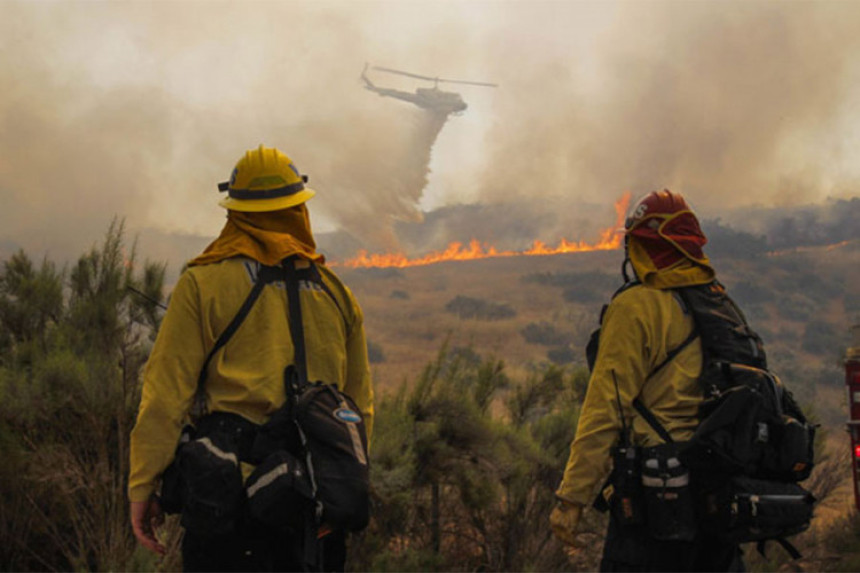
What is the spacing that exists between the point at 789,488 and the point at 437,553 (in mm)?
4354

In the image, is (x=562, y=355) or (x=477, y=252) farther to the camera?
(x=477, y=252)

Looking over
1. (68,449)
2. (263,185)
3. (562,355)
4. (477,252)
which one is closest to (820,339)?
(562,355)

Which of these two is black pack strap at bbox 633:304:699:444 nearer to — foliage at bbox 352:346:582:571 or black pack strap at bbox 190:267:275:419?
black pack strap at bbox 190:267:275:419

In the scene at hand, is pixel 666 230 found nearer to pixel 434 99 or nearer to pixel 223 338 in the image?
pixel 223 338


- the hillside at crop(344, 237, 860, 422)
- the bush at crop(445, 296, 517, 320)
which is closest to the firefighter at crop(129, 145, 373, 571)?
the hillside at crop(344, 237, 860, 422)

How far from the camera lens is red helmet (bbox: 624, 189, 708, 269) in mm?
3582

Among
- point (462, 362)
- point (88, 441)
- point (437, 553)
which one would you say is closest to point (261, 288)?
point (88, 441)

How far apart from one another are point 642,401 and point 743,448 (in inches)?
16.8

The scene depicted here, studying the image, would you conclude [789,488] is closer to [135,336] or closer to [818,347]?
[135,336]

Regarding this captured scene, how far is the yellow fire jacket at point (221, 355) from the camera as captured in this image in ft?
8.81

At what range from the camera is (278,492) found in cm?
255

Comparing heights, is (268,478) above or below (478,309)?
below

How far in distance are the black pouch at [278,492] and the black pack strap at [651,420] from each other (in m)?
1.36

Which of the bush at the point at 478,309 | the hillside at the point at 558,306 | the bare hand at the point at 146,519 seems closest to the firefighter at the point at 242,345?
the bare hand at the point at 146,519
